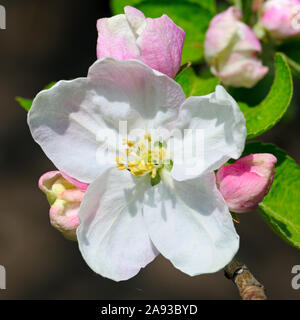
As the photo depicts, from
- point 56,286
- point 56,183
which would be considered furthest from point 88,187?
point 56,286

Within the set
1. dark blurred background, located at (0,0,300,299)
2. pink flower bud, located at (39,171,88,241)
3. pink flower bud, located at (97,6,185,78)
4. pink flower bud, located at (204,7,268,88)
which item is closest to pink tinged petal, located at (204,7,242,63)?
pink flower bud, located at (204,7,268,88)

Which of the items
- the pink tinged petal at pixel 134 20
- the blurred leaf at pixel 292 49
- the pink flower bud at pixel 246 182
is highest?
the pink tinged petal at pixel 134 20

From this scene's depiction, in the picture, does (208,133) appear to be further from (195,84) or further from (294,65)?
(294,65)

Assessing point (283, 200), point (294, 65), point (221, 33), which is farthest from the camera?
point (294, 65)

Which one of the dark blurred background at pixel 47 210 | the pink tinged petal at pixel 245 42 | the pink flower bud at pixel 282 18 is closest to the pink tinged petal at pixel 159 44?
the pink tinged petal at pixel 245 42

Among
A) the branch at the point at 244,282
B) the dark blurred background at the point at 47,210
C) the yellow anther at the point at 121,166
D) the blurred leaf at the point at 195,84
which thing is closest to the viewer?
the branch at the point at 244,282

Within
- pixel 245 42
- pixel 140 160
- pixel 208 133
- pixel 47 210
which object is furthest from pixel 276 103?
pixel 47 210

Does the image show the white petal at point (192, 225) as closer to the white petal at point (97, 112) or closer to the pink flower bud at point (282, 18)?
the white petal at point (97, 112)

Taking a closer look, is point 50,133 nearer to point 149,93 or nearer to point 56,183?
point 56,183
